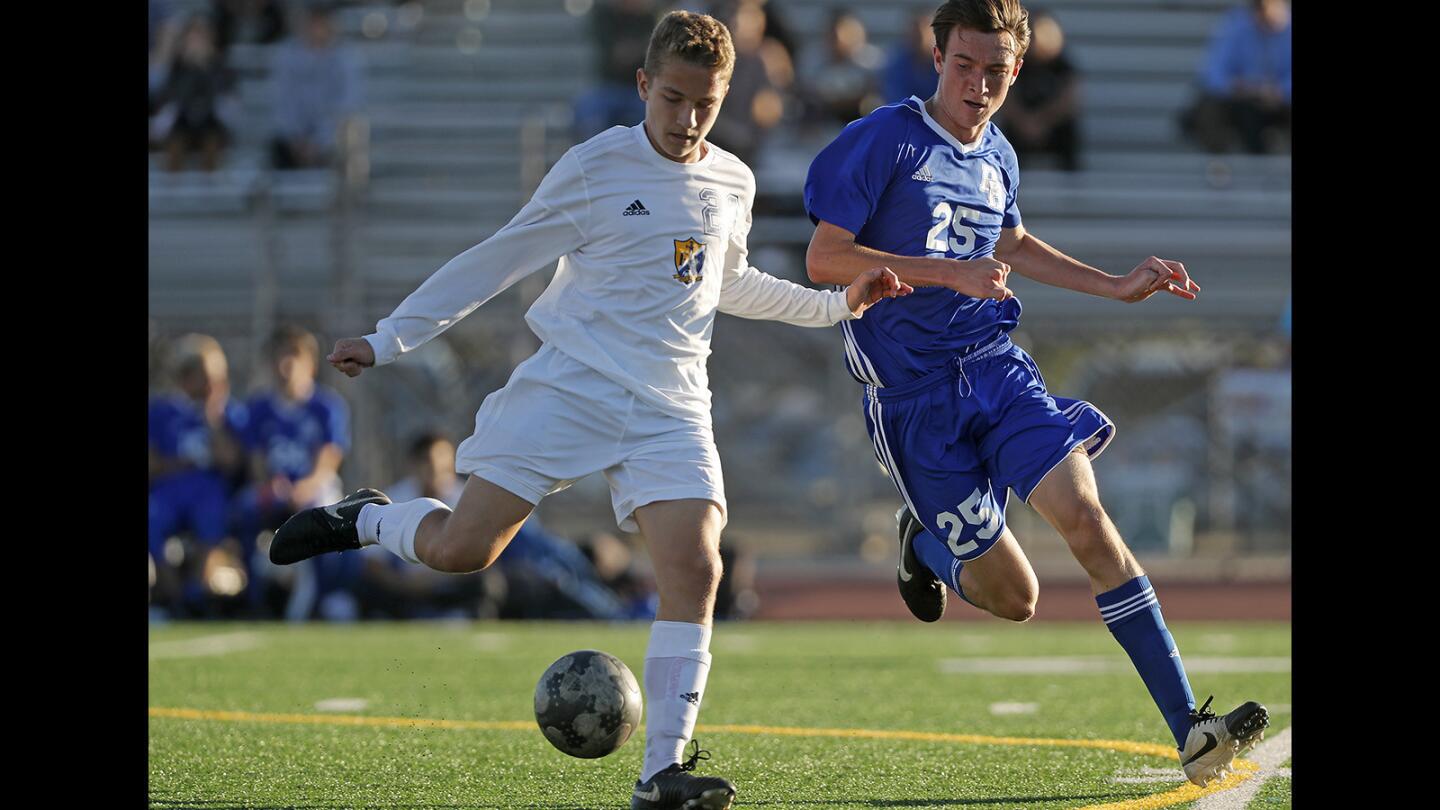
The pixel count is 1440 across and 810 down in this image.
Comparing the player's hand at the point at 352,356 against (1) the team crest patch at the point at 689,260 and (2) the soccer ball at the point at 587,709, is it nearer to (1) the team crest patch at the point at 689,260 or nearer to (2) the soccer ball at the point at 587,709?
(1) the team crest patch at the point at 689,260

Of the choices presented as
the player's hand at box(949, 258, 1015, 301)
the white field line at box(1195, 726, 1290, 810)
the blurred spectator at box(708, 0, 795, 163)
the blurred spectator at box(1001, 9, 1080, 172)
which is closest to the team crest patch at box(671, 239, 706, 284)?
the player's hand at box(949, 258, 1015, 301)

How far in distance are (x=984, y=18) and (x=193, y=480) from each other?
27.5 feet

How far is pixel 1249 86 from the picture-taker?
15.1m

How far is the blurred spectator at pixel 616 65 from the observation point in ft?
45.1

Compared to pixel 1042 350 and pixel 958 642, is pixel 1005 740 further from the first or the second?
pixel 1042 350

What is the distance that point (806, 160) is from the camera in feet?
48.0

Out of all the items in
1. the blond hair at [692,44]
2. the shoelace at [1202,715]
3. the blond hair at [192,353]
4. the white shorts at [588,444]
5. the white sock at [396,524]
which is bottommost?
the shoelace at [1202,715]

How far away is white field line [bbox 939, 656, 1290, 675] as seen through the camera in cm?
818

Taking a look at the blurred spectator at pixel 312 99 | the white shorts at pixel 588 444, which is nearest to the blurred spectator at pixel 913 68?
the blurred spectator at pixel 312 99

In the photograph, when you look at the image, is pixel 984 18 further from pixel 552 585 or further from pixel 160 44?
pixel 160 44

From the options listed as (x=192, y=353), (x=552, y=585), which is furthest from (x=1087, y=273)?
(x=192, y=353)

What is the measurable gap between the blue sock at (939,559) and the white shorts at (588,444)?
40.9 inches
